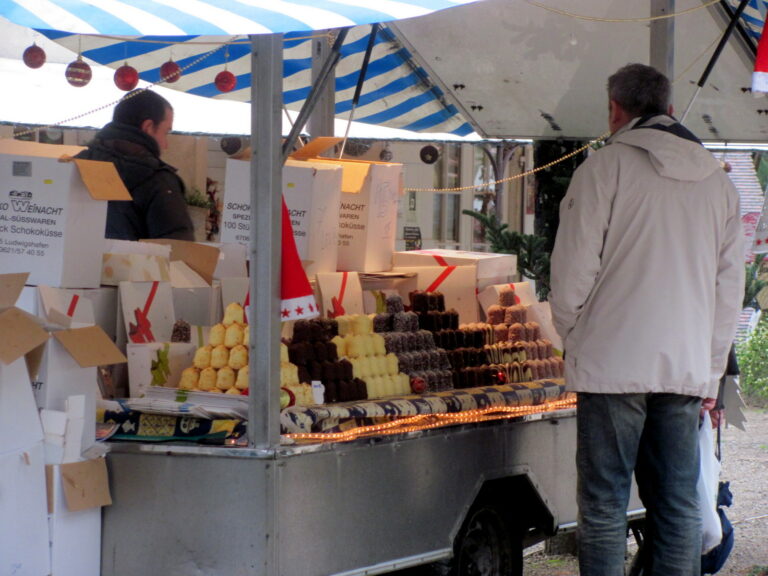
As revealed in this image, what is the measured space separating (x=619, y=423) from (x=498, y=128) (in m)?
5.02

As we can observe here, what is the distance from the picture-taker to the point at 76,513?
3.64 metres

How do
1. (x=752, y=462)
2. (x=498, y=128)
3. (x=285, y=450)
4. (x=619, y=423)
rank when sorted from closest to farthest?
1. (x=285, y=450)
2. (x=619, y=423)
3. (x=498, y=128)
4. (x=752, y=462)

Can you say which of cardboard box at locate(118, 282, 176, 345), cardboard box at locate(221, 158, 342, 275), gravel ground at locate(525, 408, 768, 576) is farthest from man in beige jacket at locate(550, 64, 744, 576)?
gravel ground at locate(525, 408, 768, 576)

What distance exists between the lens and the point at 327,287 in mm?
4996

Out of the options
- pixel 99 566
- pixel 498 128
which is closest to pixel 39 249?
pixel 99 566

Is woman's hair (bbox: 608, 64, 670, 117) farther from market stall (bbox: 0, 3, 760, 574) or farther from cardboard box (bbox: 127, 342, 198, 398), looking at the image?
cardboard box (bbox: 127, 342, 198, 398)

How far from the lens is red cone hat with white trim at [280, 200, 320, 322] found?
3586mm

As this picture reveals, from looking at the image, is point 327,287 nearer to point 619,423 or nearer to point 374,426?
point 374,426

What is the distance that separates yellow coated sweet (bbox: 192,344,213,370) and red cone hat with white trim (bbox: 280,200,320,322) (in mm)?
643

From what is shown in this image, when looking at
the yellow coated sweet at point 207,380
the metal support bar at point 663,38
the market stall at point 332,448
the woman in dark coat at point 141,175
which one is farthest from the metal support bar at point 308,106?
the metal support bar at point 663,38

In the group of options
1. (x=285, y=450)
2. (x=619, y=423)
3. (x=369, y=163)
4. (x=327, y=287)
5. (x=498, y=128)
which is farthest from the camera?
(x=498, y=128)

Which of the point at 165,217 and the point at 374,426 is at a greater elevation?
the point at 165,217

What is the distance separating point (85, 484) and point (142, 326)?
32.2 inches

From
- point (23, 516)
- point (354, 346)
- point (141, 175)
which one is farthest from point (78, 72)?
point (23, 516)
